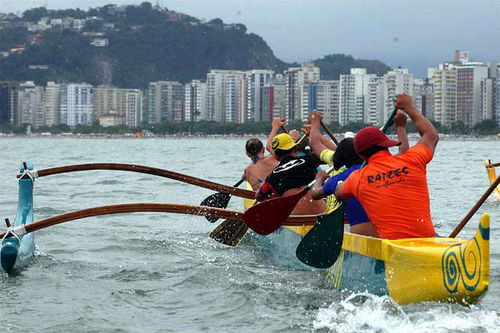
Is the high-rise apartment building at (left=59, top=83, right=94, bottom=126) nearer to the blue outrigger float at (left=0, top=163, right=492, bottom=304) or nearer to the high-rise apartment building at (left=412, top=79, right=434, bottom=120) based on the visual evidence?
the high-rise apartment building at (left=412, top=79, right=434, bottom=120)

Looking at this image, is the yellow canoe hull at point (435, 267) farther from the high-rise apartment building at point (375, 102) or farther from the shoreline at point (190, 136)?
the high-rise apartment building at point (375, 102)

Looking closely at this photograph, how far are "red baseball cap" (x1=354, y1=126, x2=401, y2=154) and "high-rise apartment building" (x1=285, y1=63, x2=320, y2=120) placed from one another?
506 feet

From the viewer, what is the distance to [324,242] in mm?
6441

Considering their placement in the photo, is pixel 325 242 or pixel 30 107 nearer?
pixel 325 242

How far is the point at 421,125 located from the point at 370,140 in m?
0.49

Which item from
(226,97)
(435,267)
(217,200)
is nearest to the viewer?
(435,267)

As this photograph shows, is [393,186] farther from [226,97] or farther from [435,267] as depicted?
[226,97]

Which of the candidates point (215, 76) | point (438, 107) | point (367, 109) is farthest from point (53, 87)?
point (438, 107)

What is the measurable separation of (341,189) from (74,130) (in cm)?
15624

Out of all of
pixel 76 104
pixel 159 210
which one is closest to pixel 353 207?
pixel 159 210

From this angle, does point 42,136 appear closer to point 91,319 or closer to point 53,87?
point 53,87

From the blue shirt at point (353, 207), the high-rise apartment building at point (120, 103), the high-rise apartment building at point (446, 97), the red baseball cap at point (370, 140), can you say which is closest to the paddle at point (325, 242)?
the blue shirt at point (353, 207)

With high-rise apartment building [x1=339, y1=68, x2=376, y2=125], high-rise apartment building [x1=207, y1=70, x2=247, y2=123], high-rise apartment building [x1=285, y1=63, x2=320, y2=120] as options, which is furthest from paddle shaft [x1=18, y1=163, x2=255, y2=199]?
high-rise apartment building [x1=207, y1=70, x2=247, y2=123]

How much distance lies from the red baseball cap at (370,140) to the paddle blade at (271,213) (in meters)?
1.39
